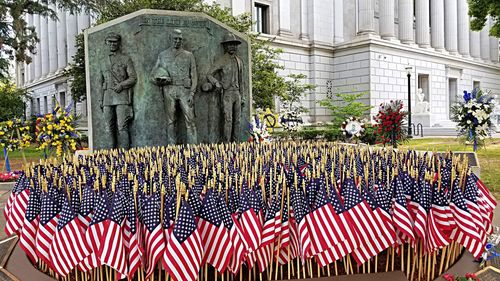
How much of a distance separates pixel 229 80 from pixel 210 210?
8.25 m

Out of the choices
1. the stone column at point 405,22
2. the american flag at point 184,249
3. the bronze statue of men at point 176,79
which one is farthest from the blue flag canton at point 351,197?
the stone column at point 405,22

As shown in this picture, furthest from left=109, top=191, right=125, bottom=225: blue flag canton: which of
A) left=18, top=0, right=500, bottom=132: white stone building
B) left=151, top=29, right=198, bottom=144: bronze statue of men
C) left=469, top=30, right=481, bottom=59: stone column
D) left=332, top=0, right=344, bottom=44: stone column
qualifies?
left=469, top=30, right=481, bottom=59: stone column

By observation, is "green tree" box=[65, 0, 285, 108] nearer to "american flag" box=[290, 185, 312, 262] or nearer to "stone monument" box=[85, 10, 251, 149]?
"stone monument" box=[85, 10, 251, 149]

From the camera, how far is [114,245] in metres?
3.91

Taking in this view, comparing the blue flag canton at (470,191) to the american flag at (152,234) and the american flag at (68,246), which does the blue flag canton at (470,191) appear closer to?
the american flag at (152,234)

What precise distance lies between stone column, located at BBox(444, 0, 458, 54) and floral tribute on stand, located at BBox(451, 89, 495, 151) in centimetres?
4309

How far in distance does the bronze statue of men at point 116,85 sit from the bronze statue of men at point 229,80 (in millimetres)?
2149

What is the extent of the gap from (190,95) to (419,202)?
783 centimetres

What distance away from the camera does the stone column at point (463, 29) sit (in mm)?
53500

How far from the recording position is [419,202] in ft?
15.1

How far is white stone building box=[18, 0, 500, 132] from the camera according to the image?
39000 mm

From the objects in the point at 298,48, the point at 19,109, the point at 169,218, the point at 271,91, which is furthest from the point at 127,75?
the point at 19,109

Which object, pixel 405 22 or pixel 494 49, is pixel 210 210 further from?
pixel 494 49

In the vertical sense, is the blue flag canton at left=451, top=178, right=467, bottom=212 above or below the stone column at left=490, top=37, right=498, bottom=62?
below
